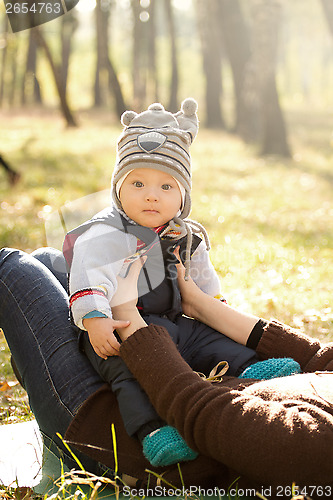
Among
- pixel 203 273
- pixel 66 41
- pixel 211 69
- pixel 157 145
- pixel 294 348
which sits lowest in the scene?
pixel 211 69

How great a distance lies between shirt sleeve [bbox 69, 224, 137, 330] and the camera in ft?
7.64

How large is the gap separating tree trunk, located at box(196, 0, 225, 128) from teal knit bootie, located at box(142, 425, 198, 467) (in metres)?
21.2

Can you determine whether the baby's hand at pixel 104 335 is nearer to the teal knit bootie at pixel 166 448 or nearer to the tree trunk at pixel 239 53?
the teal knit bootie at pixel 166 448

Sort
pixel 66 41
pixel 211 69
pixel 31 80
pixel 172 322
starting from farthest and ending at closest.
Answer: pixel 31 80 < pixel 66 41 < pixel 211 69 < pixel 172 322

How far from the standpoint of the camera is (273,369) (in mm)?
2365

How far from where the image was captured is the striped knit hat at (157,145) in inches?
102

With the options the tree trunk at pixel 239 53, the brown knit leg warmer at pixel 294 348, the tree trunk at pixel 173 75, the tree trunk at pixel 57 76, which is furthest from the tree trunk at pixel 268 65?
the brown knit leg warmer at pixel 294 348

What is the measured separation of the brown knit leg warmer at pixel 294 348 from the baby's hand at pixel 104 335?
653 millimetres

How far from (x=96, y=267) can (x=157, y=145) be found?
614mm

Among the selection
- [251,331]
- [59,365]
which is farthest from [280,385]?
[59,365]

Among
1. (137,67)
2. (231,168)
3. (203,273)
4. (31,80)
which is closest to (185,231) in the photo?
(203,273)

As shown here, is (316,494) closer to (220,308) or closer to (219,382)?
(219,382)

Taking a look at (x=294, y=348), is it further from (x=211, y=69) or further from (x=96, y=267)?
(x=211, y=69)

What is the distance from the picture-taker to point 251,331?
264 centimetres
